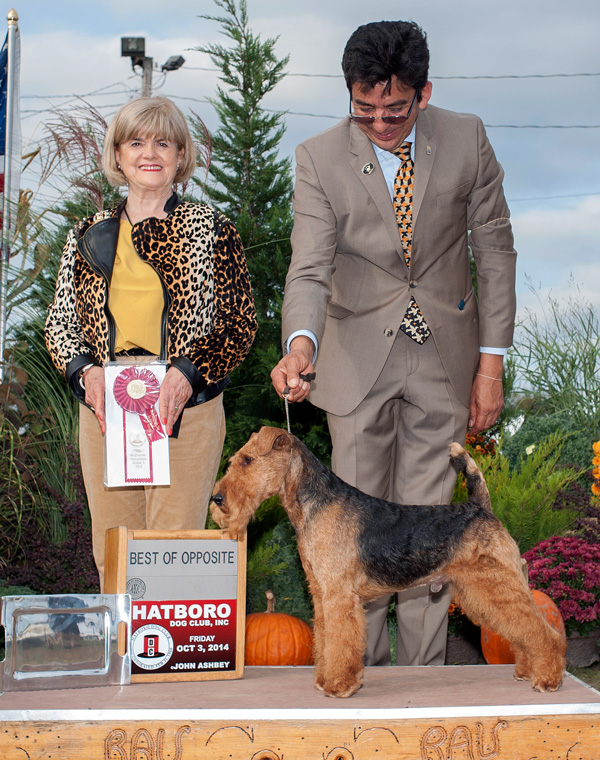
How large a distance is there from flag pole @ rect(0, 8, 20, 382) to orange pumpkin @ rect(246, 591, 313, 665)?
7.00 feet

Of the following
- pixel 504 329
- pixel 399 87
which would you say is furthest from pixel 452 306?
pixel 399 87

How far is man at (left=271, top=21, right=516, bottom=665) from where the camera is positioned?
3029mm

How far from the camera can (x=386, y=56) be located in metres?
2.72

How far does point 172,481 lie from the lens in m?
2.94

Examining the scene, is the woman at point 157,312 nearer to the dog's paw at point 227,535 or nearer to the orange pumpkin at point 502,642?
the dog's paw at point 227,535

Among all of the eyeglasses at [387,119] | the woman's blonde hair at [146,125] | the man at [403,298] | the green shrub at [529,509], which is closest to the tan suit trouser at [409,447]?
the man at [403,298]

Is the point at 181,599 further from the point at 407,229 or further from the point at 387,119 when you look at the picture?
the point at 387,119

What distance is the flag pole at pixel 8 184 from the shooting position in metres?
4.47

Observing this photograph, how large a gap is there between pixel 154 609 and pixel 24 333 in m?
2.76

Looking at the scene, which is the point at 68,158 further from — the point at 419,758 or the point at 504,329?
the point at 419,758

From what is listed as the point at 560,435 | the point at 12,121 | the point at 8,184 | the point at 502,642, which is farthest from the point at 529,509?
the point at 12,121

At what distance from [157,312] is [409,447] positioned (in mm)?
1151

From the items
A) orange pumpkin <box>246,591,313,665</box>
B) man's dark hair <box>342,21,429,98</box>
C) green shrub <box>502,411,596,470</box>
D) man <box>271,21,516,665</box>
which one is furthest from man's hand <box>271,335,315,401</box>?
green shrub <box>502,411,596,470</box>

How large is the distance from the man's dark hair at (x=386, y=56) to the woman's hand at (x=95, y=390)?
143 cm
